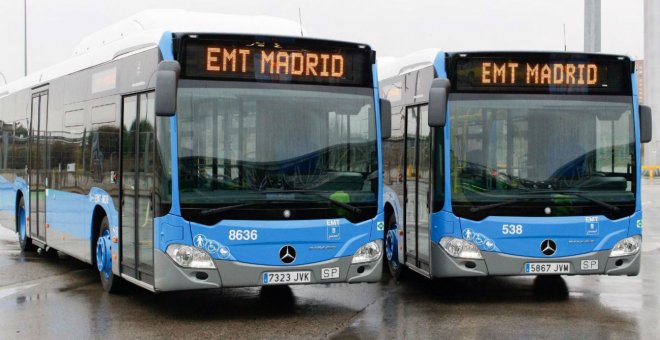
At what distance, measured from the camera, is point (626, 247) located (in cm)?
1162

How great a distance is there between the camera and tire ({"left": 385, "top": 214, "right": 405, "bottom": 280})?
13.5 m

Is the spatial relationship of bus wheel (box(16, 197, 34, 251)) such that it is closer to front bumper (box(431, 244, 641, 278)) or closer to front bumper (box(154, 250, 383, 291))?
front bumper (box(154, 250, 383, 291))

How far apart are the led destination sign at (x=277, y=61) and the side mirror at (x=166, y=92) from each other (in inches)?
20.9

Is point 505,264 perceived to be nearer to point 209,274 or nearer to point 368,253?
point 368,253

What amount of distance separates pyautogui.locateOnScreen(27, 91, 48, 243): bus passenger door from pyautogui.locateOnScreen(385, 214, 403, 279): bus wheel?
4.96m

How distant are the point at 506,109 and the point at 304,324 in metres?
3.29

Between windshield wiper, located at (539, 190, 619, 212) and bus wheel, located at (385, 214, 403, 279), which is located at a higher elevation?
windshield wiper, located at (539, 190, 619, 212)

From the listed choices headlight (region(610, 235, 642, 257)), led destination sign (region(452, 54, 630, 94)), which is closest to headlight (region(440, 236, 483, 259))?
headlight (region(610, 235, 642, 257))

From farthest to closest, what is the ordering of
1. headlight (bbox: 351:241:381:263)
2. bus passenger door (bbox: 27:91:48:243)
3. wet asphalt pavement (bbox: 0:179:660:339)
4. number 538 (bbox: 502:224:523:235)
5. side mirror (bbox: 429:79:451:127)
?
bus passenger door (bbox: 27:91:48:243), number 538 (bbox: 502:224:523:235), side mirror (bbox: 429:79:451:127), headlight (bbox: 351:241:381:263), wet asphalt pavement (bbox: 0:179:660:339)

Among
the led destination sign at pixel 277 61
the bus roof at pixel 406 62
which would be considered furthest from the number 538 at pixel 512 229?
the led destination sign at pixel 277 61

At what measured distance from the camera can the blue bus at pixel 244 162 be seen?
994cm

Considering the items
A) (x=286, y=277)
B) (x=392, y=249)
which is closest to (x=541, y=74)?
(x=392, y=249)

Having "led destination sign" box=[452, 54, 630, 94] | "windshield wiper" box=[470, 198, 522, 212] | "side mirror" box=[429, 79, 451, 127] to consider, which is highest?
"led destination sign" box=[452, 54, 630, 94]

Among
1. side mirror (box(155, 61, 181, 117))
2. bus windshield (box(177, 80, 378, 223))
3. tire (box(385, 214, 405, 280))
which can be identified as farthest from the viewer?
tire (box(385, 214, 405, 280))
